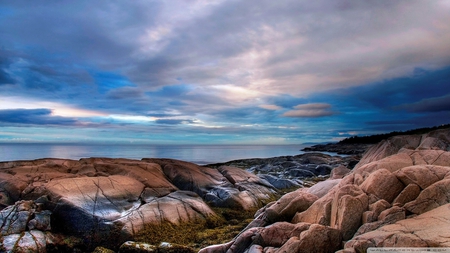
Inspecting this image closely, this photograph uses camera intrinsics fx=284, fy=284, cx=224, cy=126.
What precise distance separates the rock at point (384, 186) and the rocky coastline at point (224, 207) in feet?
0.13

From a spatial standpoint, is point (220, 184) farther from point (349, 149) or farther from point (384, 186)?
point (349, 149)

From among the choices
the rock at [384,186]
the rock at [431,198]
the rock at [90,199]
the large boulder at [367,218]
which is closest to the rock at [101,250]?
the rock at [90,199]

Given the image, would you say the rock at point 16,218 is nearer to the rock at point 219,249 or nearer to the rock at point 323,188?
the rock at point 219,249

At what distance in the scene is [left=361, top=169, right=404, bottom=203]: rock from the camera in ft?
37.9

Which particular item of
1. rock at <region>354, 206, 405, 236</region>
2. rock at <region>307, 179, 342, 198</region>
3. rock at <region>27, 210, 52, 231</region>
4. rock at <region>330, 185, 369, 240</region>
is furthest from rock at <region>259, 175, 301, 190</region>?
rock at <region>27, 210, 52, 231</region>

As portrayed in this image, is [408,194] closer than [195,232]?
Yes

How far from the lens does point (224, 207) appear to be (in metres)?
20.4

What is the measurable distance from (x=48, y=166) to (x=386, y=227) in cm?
2192

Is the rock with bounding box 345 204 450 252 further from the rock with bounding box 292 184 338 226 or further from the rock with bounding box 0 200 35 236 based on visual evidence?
the rock with bounding box 0 200 35 236

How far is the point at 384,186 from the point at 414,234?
4020 millimetres

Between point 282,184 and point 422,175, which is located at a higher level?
point 422,175

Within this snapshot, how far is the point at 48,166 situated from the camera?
21.2 meters

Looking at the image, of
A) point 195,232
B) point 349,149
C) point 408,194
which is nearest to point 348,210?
point 408,194

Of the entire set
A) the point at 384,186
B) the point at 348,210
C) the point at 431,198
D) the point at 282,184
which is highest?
the point at 384,186
